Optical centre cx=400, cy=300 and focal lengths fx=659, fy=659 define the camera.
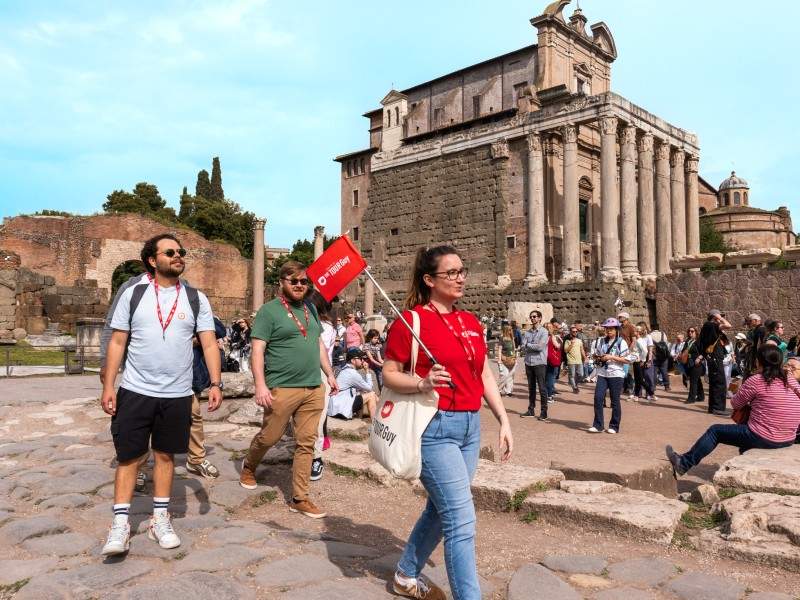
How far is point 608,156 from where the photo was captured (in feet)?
89.5

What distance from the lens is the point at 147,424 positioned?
379 centimetres

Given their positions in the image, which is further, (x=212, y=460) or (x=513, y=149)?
(x=513, y=149)

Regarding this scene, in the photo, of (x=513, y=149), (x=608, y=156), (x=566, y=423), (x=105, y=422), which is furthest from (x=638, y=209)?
(x=105, y=422)

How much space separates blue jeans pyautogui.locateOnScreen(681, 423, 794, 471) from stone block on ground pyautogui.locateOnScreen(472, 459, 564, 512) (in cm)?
148

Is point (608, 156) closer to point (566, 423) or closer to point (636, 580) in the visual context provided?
point (566, 423)

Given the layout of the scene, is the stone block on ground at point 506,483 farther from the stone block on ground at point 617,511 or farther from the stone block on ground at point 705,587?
the stone block on ground at point 705,587

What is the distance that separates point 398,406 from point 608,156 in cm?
2647

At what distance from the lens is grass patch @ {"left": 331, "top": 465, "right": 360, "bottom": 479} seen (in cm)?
605

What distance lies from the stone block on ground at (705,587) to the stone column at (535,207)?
26.4 metres

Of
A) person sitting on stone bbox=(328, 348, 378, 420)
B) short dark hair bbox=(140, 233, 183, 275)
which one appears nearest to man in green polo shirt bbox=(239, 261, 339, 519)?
short dark hair bbox=(140, 233, 183, 275)

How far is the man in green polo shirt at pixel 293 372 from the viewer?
4.79 meters

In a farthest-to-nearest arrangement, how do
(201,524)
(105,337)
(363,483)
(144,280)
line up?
(363,483) → (105,337) → (201,524) → (144,280)

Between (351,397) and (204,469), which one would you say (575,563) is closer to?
(204,469)

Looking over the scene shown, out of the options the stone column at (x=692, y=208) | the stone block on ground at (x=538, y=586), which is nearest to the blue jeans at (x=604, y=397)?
the stone block on ground at (x=538, y=586)
